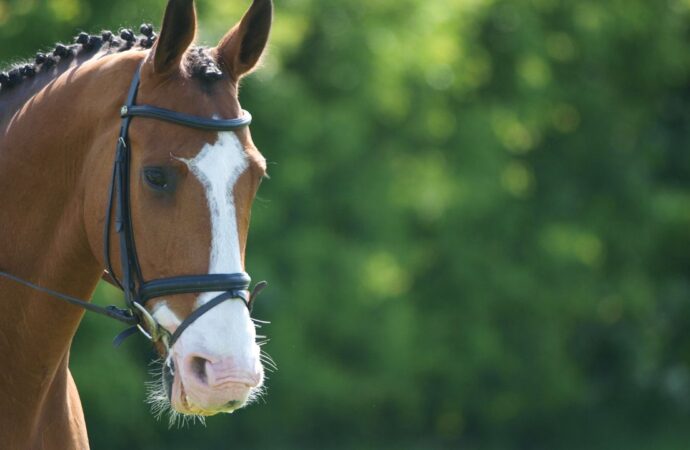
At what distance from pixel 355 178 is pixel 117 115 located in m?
8.61

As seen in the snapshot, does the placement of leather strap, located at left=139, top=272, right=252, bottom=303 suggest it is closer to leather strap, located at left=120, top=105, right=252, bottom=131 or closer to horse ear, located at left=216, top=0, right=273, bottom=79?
leather strap, located at left=120, top=105, right=252, bottom=131

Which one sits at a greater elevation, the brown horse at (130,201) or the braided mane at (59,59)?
the braided mane at (59,59)

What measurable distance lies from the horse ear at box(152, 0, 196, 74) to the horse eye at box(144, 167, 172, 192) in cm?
35

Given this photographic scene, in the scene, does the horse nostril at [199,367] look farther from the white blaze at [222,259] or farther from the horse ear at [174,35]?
the horse ear at [174,35]

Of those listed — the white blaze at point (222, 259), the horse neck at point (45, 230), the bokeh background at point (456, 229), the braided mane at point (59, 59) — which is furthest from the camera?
the bokeh background at point (456, 229)

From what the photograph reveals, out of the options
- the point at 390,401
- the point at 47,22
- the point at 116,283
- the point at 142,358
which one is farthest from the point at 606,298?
the point at 116,283

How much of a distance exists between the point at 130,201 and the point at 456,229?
956 centimetres

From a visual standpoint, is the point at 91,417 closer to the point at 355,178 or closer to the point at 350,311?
the point at 350,311

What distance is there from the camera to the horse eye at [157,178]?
3.52 m

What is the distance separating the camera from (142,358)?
1139 centimetres

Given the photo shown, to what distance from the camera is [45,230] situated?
383 centimetres

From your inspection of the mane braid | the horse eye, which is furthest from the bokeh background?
the horse eye

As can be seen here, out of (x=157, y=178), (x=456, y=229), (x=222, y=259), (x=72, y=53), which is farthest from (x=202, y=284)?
(x=456, y=229)

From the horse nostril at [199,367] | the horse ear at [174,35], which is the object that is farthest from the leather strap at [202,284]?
the horse ear at [174,35]
